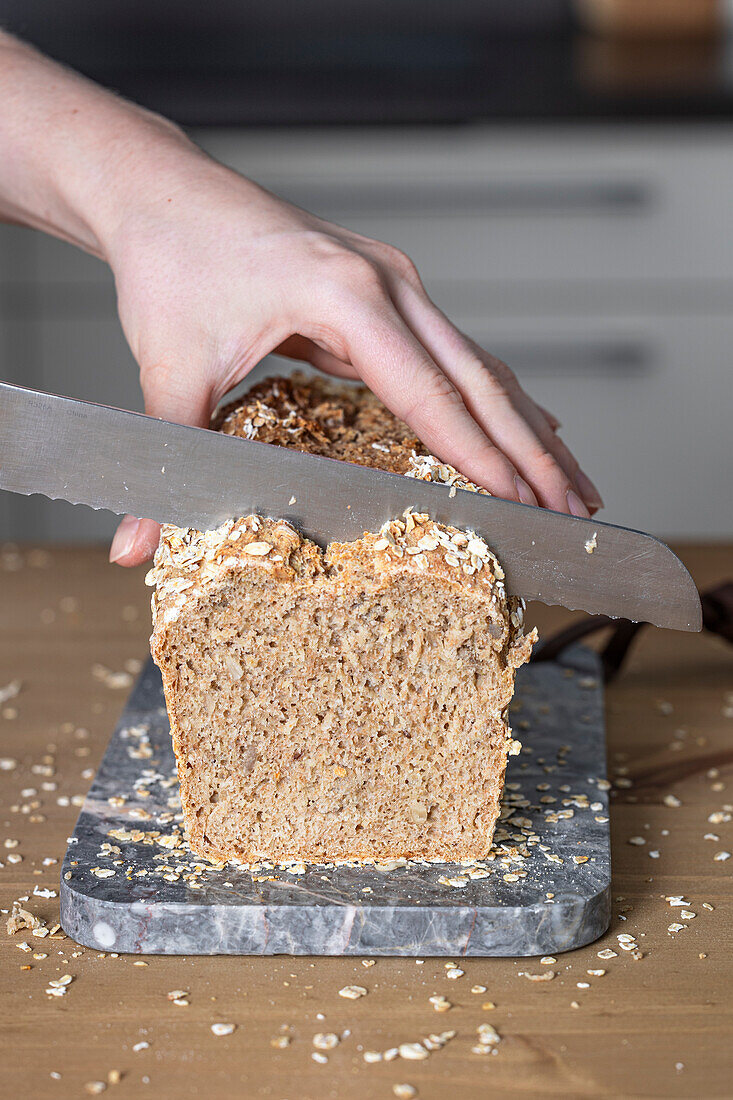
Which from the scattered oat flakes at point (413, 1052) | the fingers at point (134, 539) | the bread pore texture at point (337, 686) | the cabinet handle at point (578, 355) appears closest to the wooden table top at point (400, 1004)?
the scattered oat flakes at point (413, 1052)

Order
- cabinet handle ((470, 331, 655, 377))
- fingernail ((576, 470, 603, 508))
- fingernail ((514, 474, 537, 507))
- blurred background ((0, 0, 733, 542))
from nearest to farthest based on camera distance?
1. fingernail ((514, 474, 537, 507))
2. fingernail ((576, 470, 603, 508))
3. blurred background ((0, 0, 733, 542))
4. cabinet handle ((470, 331, 655, 377))

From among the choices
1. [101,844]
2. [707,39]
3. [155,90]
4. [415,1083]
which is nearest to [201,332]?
[101,844]

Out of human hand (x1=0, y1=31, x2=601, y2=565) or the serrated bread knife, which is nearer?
the serrated bread knife

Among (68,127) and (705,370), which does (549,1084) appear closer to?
(68,127)

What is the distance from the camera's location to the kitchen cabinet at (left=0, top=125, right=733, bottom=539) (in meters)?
2.71

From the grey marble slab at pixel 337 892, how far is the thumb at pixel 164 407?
20cm

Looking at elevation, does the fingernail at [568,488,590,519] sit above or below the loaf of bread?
above

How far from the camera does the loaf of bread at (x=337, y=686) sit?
869 mm

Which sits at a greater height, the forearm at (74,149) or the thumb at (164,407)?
the forearm at (74,149)

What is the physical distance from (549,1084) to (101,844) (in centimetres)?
40

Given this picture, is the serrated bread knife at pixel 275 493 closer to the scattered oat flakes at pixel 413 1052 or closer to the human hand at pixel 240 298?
the human hand at pixel 240 298

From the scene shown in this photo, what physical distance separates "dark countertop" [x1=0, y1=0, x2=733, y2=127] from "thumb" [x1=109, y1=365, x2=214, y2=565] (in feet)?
6.00

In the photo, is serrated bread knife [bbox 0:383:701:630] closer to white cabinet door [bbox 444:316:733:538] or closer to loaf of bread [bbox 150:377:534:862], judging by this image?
loaf of bread [bbox 150:377:534:862]

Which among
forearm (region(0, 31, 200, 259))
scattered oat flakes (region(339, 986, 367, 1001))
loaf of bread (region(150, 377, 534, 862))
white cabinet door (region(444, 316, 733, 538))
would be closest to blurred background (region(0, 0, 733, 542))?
white cabinet door (region(444, 316, 733, 538))
